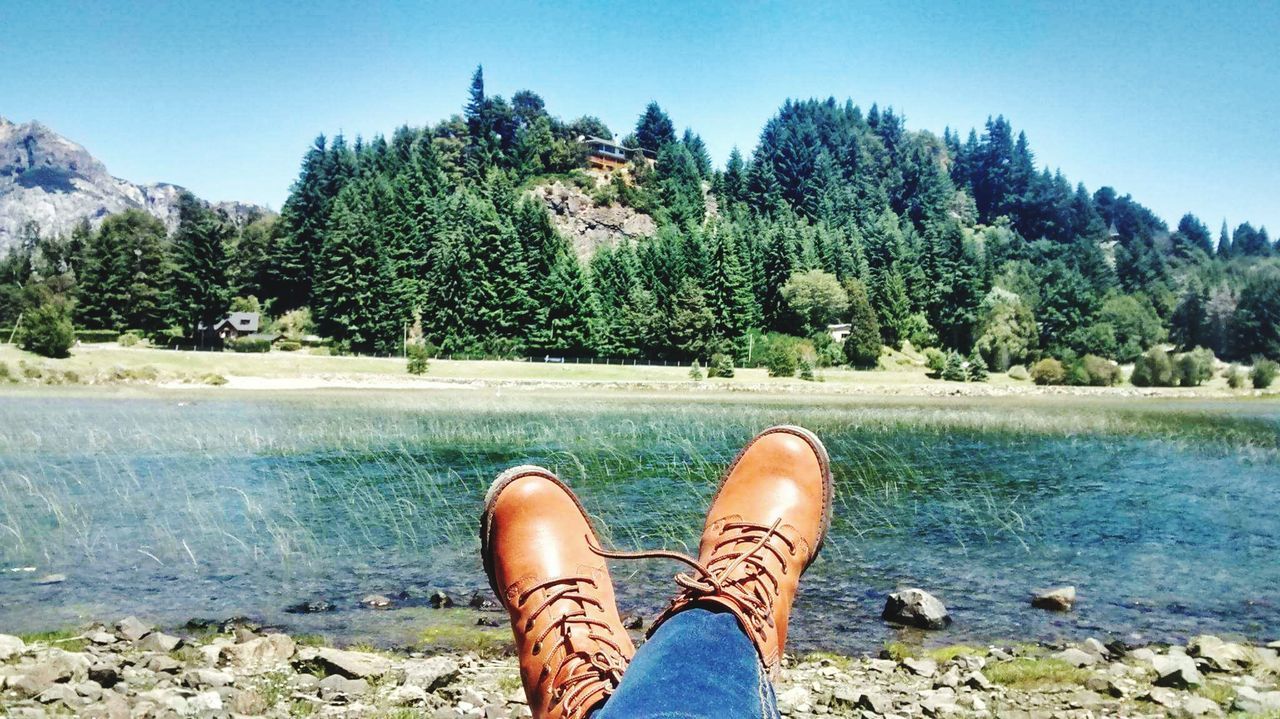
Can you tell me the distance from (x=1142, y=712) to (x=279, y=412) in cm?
2743

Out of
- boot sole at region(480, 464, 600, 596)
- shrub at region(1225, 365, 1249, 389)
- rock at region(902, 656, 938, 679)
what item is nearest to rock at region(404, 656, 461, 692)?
boot sole at region(480, 464, 600, 596)

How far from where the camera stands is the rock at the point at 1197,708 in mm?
4617

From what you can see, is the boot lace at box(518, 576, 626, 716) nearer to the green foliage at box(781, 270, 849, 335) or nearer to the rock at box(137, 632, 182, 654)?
the rock at box(137, 632, 182, 654)

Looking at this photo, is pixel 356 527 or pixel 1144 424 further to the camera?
pixel 1144 424

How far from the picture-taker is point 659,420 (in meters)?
26.8

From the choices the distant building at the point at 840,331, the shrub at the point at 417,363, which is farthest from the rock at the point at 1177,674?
the distant building at the point at 840,331

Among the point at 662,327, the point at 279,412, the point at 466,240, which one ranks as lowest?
the point at 279,412

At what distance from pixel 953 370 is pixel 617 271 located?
26583mm

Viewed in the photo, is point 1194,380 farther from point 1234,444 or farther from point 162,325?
point 162,325

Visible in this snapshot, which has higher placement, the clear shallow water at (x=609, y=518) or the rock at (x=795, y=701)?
the rock at (x=795, y=701)

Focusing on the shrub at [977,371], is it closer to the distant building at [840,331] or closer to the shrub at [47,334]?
the distant building at [840,331]

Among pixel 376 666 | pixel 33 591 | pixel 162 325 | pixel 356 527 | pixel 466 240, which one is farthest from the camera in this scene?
pixel 466 240

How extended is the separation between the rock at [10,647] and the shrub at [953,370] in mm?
58499

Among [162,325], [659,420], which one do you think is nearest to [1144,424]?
[659,420]
